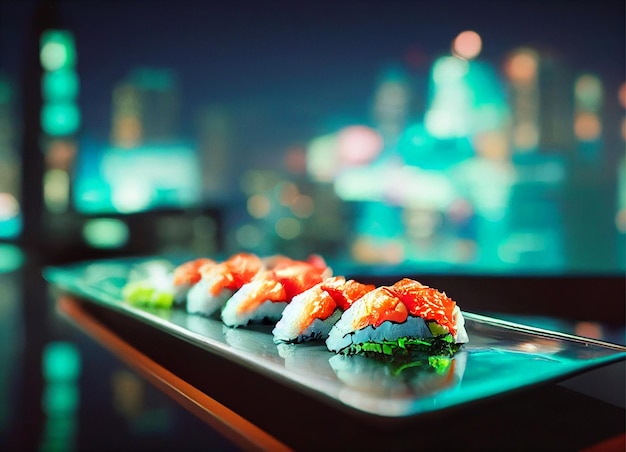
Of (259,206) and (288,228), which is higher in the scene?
(259,206)

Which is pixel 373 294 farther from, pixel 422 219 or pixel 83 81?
pixel 422 219

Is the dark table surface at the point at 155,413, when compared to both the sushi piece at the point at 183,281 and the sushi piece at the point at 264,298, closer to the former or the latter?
the sushi piece at the point at 264,298

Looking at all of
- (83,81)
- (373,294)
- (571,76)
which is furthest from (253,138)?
(373,294)

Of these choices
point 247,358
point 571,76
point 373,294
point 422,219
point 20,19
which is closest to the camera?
point 247,358

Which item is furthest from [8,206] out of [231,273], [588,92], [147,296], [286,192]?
[588,92]

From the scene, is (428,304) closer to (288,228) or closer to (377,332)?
(377,332)

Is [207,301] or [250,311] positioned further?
[207,301]

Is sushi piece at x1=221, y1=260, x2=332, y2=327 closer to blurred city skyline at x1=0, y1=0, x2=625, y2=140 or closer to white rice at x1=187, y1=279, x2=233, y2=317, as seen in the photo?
white rice at x1=187, y1=279, x2=233, y2=317

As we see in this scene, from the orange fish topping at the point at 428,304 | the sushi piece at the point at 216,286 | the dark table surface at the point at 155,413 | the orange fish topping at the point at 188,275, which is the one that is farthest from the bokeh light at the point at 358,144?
the orange fish topping at the point at 428,304
